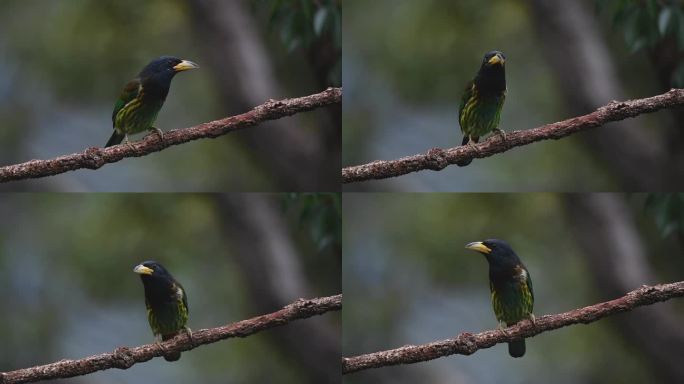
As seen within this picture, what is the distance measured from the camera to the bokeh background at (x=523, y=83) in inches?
206

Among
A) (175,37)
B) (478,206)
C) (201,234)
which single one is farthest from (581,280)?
(175,37)

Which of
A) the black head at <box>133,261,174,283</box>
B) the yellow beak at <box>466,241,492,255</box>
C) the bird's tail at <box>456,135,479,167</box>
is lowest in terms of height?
the black head at <box>133,261,174,283</box>

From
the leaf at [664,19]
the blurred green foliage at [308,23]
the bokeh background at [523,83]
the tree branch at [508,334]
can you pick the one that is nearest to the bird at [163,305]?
the tree branch at [508,334]

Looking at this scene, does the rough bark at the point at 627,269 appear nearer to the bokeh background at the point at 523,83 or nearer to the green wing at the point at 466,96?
the bokeh background at the point at 523,83

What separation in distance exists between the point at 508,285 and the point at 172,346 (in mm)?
1573

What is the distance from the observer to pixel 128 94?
16.9 ft

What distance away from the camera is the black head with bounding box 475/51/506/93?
5039mm

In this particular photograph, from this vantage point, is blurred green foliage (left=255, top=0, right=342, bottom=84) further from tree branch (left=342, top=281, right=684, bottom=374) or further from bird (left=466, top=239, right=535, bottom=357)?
tree branch (left=342, top=281, right=684, bottom=374)

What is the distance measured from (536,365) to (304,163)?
1453mm

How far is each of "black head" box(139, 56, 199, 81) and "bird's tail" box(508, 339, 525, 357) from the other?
6.39ft

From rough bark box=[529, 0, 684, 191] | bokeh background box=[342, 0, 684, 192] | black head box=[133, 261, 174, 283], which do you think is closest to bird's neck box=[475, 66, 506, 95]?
bokeh background box=[342, 0, 684, 192]

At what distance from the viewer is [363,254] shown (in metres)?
5.29

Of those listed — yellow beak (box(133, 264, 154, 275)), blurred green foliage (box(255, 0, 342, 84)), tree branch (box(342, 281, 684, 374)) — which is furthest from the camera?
blurred green foliage (box(255, 0, 342, 84))

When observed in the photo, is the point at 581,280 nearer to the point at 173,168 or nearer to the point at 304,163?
the point at 304,163
